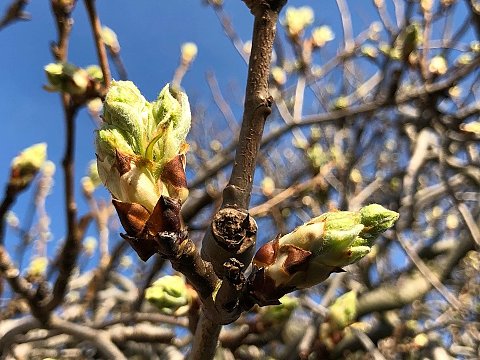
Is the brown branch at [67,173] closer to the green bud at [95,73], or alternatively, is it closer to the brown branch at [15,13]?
the green bud at [95,73]

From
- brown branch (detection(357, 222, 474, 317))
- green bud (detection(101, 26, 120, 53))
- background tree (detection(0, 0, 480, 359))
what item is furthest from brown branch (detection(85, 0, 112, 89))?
brown branch (detection(357, 222, 474, 317))

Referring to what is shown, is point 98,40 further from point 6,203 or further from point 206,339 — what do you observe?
point 206,339

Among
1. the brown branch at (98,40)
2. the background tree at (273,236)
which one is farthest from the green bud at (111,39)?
the brown branch at (98,40)

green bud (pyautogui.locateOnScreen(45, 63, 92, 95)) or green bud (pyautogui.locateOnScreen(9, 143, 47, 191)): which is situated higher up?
green bud (pyautogui.locateOnScreen(45, 63, 92, 95))

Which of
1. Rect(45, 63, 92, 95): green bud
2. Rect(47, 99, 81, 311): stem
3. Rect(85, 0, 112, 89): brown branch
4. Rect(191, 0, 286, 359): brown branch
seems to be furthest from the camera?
Rect(47, 99, 81, 311): stem

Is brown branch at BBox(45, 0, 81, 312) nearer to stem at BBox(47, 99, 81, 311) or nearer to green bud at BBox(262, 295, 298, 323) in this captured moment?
stem at BBox(47, 99, 81, 311)

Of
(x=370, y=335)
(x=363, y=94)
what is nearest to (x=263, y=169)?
(x=363, y=94)

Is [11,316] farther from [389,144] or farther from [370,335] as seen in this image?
[389,144]

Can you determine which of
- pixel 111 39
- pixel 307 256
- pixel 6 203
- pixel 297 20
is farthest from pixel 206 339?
pixel 297 20
